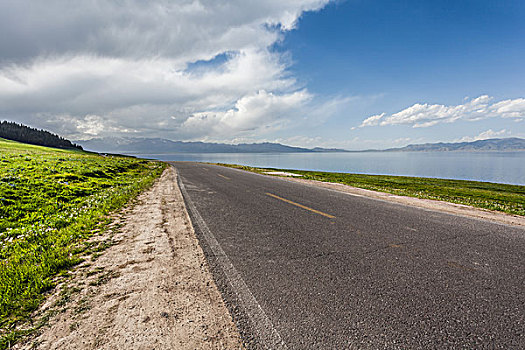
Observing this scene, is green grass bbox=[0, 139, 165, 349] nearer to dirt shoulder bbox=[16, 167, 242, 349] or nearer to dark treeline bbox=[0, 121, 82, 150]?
dirt shoulder bbox=[16, 167, 242, 349]

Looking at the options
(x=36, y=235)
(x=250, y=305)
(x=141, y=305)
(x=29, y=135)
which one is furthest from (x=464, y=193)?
(x=29, y=135)

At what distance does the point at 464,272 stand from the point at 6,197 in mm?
13248

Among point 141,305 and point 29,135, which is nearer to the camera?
point 141,305

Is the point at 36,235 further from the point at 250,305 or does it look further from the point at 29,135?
the point at 29,135

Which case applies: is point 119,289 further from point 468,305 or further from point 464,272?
point 464,272

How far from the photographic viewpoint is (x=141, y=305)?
2.94 meters

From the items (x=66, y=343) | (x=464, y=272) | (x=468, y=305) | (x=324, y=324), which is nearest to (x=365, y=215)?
(x=464, y=272)

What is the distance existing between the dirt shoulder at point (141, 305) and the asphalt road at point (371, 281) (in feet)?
1.02

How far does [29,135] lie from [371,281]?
169761 mm

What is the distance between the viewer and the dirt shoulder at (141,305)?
→ 2.35m

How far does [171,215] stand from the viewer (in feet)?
24.7

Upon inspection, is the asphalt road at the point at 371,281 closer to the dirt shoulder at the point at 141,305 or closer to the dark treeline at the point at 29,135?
the dirt shoulder at the point at 141,305

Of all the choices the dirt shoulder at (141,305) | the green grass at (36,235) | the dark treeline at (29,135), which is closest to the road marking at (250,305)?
the dirt shoulder at (141,305)

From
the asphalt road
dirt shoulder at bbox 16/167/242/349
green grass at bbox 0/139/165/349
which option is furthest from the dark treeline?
the asphalt road
